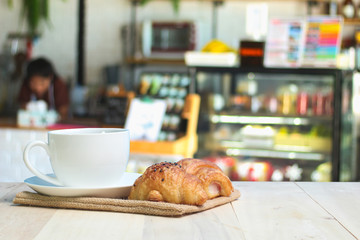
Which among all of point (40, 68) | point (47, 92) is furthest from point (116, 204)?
point (47, 92)

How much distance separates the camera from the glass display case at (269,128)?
3500mm

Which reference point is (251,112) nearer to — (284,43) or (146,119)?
(284,43)

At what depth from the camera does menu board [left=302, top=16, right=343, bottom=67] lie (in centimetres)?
340

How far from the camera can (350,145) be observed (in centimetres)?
384

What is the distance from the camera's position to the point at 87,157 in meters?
0.85

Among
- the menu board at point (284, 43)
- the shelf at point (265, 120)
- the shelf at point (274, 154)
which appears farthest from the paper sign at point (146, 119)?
the menu board at point (284, 43)

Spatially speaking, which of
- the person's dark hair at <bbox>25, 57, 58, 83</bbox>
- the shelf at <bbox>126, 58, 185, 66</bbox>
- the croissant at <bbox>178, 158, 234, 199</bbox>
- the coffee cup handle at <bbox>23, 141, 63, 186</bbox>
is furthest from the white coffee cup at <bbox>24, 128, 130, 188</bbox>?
the shelf at <bbox>126, 58, 185, 66</bbox>

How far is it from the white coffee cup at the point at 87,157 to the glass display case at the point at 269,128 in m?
2.58

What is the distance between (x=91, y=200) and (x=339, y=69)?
2876mm

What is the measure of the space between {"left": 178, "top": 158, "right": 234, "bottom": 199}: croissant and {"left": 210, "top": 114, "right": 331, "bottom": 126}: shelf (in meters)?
2.61

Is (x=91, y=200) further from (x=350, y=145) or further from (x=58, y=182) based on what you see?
(x=350, y=145)

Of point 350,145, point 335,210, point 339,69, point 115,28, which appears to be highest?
point 115,28

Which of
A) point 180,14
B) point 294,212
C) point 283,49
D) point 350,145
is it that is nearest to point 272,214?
point 294,212

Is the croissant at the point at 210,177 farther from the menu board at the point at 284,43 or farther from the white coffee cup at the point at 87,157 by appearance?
the menu board at the point at 284,43
